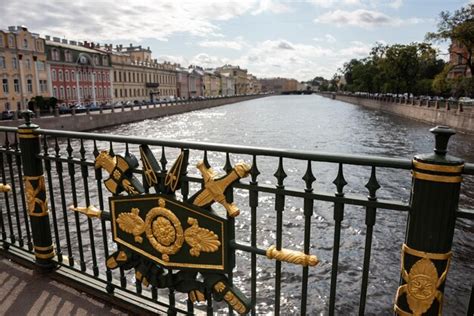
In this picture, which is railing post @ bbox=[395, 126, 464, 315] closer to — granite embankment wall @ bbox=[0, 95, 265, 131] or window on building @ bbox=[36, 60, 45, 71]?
granite embankment wall @ bbox=[0, 95, 265, 131]

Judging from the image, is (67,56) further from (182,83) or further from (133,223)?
(133,223)

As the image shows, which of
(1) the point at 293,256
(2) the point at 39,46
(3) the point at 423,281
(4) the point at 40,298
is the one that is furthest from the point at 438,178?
(2) the point at 39,46

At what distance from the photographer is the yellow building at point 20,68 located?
44219 millimetres

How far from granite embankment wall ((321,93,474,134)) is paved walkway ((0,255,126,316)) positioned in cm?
3544

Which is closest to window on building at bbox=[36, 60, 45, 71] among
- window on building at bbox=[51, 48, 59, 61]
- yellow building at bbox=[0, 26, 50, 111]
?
yellow building at bbox=[0, 26, 50, 111]

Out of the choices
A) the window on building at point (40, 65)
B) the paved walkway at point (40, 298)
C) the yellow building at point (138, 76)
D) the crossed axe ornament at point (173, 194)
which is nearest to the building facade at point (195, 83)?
the yellow building at point (138, 76)

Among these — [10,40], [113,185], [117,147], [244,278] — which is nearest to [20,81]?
[10,40]

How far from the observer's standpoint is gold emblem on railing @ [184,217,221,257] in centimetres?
272

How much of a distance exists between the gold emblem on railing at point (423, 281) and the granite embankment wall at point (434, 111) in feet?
116

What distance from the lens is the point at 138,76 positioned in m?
83.9

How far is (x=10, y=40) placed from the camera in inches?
1784

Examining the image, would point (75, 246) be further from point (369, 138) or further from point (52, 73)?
point (52, 73)

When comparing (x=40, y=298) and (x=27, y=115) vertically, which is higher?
(x=27, y=115)

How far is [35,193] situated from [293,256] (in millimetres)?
2838
